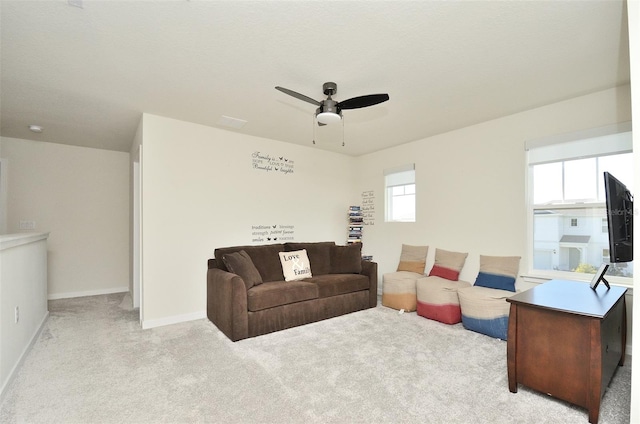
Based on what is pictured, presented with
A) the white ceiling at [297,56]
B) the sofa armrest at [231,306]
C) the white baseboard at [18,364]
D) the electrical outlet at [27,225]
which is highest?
the white ceiling at [297,56]

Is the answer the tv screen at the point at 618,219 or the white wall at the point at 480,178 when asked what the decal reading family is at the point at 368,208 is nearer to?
the white wall at the point at 480,178

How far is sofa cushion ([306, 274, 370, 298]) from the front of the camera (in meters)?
3.81

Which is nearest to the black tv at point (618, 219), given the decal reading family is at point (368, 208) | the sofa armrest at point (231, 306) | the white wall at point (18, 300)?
the sofa armrest at point (231, 306)

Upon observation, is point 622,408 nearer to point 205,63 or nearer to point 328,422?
point 328,422

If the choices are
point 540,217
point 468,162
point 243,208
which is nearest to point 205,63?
point 243,208

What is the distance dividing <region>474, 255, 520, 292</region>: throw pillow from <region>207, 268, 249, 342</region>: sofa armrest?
284cm

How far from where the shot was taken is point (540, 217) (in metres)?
3.46

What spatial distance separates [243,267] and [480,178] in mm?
3187

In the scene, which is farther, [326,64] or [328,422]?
[326,64]

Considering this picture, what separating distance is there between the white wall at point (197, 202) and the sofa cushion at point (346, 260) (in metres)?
0.76

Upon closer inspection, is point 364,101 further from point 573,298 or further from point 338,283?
point 338,283

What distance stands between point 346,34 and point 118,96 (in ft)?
8.03

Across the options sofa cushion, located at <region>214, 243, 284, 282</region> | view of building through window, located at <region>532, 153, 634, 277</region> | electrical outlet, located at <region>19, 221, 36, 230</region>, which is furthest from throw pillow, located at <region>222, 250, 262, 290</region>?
electrical outlet, located at <region>19, 221, 36, 230</region>

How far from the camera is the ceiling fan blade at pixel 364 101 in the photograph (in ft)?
7.96
